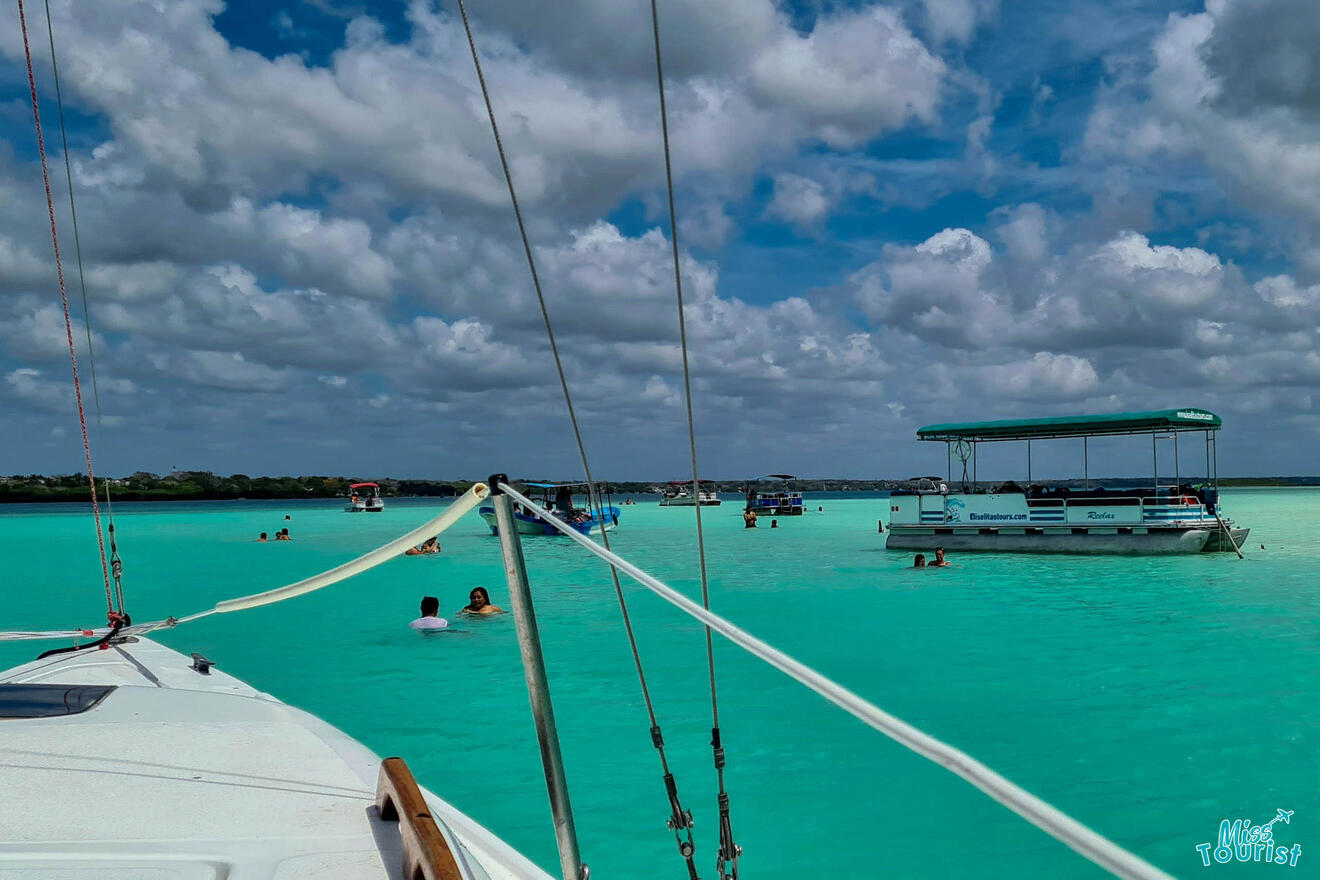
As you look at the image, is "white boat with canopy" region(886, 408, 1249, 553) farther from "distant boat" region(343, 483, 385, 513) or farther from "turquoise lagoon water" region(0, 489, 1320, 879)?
"distant boat" region(343, 483, 385, 513)

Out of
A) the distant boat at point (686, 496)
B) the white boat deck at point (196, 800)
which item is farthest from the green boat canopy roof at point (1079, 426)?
the distant boat at point (686, 496)

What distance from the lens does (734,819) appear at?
6859mm

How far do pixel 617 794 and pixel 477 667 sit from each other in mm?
5817

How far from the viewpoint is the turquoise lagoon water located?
6.57 meters

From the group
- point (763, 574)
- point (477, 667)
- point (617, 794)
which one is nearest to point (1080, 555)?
point (763, 574)

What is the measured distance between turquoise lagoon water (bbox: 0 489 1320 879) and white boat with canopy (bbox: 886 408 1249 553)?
1973 millimetres

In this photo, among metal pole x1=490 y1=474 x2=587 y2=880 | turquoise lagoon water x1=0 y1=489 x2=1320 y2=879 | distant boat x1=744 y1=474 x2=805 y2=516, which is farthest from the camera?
distant boat x1=744 y1=474 x2=805 y2=516

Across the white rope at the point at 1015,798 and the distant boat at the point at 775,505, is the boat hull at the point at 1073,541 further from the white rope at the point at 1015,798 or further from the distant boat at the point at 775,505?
the distant boat at the point at 775,505

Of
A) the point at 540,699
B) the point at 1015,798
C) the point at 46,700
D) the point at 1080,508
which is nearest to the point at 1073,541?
the point at 1080,508

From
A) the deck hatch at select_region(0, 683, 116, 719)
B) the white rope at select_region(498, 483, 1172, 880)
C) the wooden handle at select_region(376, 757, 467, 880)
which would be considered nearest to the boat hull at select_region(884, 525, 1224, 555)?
the deck hatch at select_region(0, 683, 116, 719)

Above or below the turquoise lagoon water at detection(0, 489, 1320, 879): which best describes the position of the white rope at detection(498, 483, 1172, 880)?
above

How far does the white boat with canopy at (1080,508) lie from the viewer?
2520 centimetres

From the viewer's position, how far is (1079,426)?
83.0ft

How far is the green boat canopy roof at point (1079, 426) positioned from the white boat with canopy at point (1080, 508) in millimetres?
26
